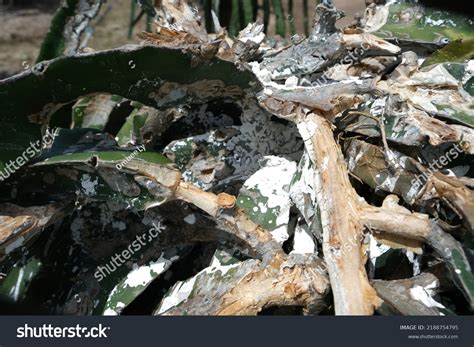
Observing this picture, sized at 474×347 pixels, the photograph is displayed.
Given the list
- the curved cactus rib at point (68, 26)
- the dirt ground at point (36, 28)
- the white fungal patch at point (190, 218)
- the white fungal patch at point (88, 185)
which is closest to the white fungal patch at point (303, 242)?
the white fungal patch at point (190, 218)

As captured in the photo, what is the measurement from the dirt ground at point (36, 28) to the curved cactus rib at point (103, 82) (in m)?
1.62

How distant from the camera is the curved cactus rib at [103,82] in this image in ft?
2.30

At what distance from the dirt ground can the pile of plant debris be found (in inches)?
61.0

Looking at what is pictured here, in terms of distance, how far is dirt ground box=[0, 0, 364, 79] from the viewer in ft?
8.00

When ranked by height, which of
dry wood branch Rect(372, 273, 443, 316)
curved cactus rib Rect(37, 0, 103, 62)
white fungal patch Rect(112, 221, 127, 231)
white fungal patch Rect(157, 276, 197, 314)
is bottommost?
white fungal patch Rect(157, 276, 197, 314)

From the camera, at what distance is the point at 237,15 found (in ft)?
5.24

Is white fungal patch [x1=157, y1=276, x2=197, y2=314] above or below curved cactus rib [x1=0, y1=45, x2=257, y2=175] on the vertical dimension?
below

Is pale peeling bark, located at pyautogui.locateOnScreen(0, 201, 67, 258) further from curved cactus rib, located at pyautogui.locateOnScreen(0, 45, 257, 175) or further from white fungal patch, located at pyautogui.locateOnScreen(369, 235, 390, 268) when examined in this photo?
white fungal patch, located at pyautogui.locateOnScreen(369, 235, 390, 268)

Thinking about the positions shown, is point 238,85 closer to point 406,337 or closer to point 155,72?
point 155,72

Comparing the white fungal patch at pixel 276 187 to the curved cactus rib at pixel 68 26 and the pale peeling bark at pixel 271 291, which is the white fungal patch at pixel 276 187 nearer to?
the pale peeling bark at pixel 271 291

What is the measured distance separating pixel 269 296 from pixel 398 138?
0.24 metres

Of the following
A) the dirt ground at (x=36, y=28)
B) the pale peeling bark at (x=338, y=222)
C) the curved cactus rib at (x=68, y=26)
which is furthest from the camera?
the dirt ground at (x=36, y=28)

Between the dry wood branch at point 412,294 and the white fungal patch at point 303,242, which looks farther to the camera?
the white fungal patch at point 303,242

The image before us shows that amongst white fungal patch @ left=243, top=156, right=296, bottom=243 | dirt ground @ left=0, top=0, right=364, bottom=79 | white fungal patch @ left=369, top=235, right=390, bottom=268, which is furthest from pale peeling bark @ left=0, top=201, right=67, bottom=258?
dirt ground @ left=0, top=0, right=364, bottom=79
